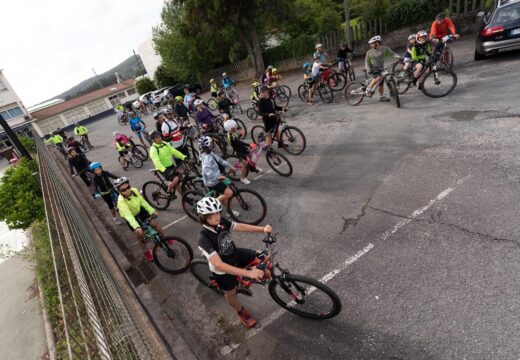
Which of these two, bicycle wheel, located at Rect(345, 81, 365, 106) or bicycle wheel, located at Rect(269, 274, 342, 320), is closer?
bicycle wheel, located at Rect(269, 274, 342, 320)

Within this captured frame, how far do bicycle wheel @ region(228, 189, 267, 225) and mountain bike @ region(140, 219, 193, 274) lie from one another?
129 cm

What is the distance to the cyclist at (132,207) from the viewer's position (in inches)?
203

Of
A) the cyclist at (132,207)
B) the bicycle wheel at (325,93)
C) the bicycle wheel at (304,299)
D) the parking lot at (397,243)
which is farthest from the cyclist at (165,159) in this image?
the bicycle wheel at (325,93)

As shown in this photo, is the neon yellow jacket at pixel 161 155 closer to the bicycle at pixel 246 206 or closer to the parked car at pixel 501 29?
the bicycle at pixel 246 206

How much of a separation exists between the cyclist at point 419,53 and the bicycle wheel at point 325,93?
3.44 meters

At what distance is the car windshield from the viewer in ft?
31.8

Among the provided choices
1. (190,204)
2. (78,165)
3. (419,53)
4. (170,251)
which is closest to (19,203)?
(78,165)

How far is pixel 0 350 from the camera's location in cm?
582

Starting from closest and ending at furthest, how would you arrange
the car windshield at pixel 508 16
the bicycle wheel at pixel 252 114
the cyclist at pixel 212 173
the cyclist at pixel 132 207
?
the cyclist at pixel 132 207 → the cyclist at pixel 212 173 → the car windshield at pixel 508 16 → the bicycle wheel at pixel 252 114

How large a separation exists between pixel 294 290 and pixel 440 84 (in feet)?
32.2

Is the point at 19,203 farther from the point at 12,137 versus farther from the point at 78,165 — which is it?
the point at 12,137

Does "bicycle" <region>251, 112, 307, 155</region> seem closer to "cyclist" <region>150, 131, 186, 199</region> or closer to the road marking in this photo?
"cyclist" <region>150, 131, 186, 199</region>

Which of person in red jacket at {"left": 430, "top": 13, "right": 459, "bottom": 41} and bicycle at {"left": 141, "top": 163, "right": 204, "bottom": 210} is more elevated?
person in red jacket at {"left": 430, "top": 13, "right": 459, "bottom": 41}

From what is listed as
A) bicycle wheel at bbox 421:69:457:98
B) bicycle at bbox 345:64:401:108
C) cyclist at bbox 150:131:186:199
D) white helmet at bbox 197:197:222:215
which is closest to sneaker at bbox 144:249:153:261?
cyclist at bbox 150:131:186:199
